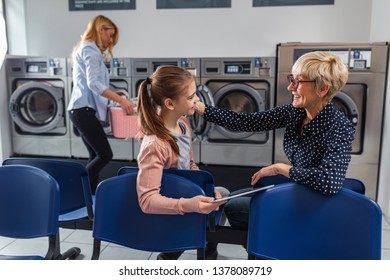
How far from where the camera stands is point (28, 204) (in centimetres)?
154

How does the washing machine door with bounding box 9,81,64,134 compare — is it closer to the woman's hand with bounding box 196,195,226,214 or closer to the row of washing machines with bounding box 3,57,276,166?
the row of washing machines with bounding box 3,57,276,166

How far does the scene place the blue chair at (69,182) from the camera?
6.23ft

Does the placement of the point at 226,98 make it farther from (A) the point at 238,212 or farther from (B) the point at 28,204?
(B) the point at 28,204

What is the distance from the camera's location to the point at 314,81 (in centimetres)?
144

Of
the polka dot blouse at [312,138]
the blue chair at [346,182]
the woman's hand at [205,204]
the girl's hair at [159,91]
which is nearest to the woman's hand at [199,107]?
the polka dot blouse at [312,138]

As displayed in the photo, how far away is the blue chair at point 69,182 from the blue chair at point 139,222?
535 millimetres

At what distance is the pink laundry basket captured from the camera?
300 cm

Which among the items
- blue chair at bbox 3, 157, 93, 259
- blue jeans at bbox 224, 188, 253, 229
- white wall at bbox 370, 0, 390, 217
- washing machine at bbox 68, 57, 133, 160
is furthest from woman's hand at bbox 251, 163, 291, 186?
washing machine at bbox 68, 57, 133, 160

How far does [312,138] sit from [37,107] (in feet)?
12.4

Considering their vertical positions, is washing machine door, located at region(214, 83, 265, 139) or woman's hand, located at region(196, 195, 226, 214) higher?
washing machine door, located at region(214, 83, 265, 139)

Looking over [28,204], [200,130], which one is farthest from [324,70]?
[200,130]

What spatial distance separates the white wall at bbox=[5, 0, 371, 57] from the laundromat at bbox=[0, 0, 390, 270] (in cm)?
1
